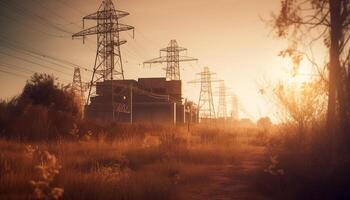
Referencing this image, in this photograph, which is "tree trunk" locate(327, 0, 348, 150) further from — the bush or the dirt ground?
the bush

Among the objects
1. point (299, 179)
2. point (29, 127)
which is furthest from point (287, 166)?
point (29, 127)

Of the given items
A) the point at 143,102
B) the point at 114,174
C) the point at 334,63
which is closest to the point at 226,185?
the point at 114,174

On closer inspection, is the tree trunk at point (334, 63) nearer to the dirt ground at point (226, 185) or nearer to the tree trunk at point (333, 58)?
the tree trunk at point (333, 58)

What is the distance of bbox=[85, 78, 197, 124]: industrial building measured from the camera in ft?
167

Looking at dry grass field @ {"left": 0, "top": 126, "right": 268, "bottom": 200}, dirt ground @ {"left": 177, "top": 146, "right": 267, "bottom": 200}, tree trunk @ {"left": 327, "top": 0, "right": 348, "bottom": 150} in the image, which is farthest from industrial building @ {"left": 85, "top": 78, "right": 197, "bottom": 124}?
tree trunk @ {"left": 327, "top": 0, "right": 348, "bottom": 150}

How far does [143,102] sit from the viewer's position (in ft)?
200

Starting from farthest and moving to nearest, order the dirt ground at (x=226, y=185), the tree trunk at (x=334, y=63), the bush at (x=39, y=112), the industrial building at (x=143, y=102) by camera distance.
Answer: the industrial building at (x=143, y=102) < the bush at (x=39, y=112) < the tree trunk at (x=334, y=63) < the dirt ground at (x=226, y=185)

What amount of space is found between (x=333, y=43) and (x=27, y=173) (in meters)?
8.90

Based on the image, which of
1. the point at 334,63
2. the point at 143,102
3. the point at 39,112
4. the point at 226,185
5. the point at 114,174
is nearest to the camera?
the point at 114,174

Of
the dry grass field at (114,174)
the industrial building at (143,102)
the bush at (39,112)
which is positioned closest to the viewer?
the dry grass field at (114,174)

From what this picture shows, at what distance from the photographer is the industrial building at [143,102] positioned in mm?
51013

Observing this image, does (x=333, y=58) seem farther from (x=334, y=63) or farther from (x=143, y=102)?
(x=143, y=102)

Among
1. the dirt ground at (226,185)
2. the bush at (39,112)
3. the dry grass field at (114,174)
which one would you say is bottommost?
the dirt ground at (226,185)

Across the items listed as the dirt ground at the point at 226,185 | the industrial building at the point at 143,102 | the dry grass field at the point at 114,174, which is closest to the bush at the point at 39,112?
the dry grass field at the point at 114,174
